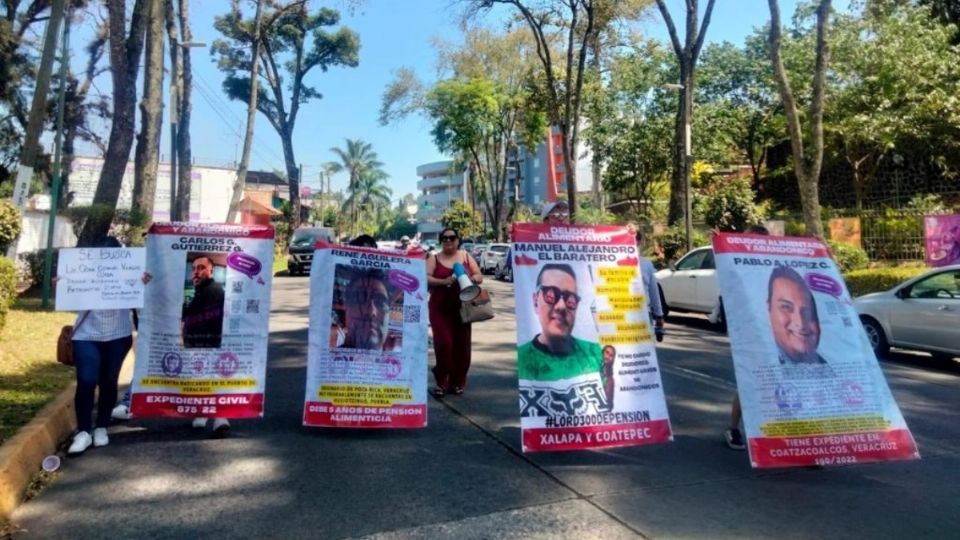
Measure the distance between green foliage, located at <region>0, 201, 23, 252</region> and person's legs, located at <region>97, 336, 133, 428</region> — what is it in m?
7.92

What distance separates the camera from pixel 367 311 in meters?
5.64

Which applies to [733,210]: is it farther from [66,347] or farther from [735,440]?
[66,347]

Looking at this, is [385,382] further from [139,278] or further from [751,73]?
[751,73]

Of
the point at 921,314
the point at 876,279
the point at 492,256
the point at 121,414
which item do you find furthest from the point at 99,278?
the point at 492,256

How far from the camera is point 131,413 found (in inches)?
211

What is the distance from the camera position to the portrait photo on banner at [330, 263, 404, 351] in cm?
554

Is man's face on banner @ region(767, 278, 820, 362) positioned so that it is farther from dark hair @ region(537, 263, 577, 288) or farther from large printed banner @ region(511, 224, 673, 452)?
dark hair @ region(537, 263, 577, 288)

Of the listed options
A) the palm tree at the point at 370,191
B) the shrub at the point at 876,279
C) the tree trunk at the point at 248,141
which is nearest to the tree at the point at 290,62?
the tree trunk at the point at 248,141

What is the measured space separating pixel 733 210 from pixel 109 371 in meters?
22.4

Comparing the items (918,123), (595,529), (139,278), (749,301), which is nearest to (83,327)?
(139,278)

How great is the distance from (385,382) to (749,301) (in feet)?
9.03

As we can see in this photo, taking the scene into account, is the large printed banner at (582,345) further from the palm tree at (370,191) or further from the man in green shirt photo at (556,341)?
the palm tree at (370,191)

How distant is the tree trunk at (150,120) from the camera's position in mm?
15094

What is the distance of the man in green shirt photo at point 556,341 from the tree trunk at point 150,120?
1280 cm
